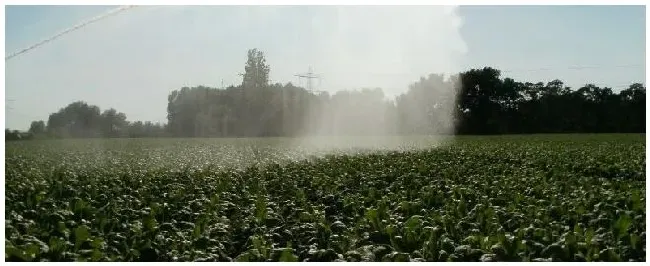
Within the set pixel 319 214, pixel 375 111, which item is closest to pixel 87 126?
pixel 319 214

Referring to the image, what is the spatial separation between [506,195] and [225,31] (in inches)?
138

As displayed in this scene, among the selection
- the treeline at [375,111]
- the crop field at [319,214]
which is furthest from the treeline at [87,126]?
the crop field at [319,214]

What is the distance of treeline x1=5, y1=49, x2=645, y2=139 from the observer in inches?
422

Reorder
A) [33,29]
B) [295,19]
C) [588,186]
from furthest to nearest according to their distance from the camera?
1. [588,186]
2. [295,19]
3. [33,29]

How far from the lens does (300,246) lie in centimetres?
529

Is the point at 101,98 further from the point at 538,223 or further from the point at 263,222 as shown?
the point at 538,223

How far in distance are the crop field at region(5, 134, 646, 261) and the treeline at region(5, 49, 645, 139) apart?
1071 mm

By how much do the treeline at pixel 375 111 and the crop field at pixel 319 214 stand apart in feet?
3.51

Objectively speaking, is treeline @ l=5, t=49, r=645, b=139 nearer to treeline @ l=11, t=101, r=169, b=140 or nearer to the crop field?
treeline @ l=11, t=101, r=169, b=140

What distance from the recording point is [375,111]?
2214 cm

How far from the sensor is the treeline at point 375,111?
10.7 m

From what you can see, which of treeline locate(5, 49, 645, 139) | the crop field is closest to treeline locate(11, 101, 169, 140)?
treeline locate(5, 49, 645, 139)

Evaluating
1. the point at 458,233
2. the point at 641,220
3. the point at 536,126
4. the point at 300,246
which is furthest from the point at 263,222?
the point at 536,126

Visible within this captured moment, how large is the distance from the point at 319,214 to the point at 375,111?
15894 millimetres
